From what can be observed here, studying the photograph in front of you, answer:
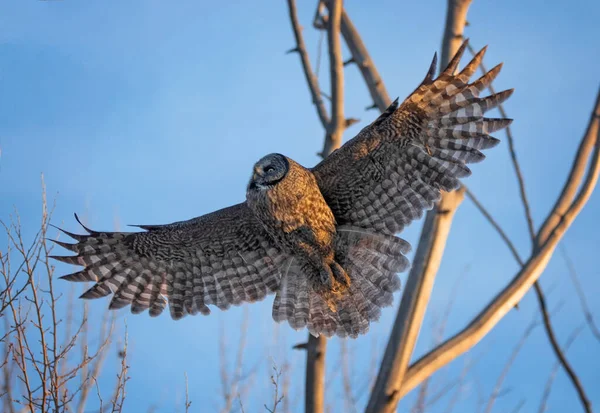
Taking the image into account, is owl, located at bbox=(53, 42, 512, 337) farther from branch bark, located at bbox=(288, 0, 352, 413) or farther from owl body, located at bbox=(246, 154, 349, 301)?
branch bark, located at bbox=(288, 0, 352, 413)

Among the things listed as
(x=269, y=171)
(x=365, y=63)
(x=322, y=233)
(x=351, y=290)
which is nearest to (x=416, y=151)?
(x=322, y=233)

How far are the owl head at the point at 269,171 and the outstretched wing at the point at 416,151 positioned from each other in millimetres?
366

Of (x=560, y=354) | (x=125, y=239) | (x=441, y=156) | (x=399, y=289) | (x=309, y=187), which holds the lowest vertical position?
(x=560, y=354)

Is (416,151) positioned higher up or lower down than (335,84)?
lower down

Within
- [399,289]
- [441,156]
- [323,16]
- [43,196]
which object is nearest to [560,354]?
[399,289]

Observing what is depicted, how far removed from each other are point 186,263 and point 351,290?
5.32 ft

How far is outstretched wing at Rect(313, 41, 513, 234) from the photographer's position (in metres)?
6.27

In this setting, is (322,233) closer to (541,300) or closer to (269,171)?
(269,171)

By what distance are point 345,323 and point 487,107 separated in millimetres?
2299

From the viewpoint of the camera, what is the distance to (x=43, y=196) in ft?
17.7

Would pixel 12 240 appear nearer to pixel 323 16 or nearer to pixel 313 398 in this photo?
pixel 313 398

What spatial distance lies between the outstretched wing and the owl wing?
0.96 meters

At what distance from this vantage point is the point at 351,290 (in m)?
6.91

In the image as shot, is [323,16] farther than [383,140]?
Yes
